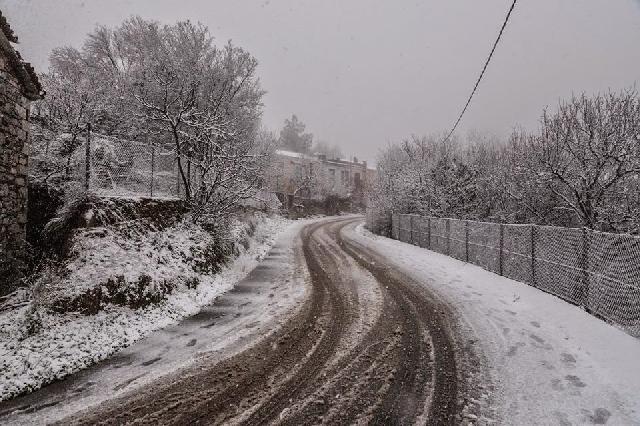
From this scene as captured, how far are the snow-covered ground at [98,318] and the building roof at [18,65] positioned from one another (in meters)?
3.61

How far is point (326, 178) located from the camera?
2272 inches

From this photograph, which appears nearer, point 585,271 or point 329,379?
point 329,379

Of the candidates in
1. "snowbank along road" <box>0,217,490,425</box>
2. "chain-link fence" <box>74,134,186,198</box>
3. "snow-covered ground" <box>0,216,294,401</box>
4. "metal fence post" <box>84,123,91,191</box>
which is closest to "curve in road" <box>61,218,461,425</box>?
"snowbank along road" <box>0,217,490,425</box>

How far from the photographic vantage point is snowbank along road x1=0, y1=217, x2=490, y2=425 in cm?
366

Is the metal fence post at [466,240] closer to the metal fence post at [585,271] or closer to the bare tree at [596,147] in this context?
the bare tree at [596,147]

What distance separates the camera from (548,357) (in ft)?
16.6

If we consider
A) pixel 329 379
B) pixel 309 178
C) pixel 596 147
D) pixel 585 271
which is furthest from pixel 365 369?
pixel 309 178

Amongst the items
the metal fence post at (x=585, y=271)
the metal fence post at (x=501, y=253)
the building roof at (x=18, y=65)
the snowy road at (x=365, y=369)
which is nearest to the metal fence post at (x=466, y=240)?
the metal fence post at (x=501, y=253)

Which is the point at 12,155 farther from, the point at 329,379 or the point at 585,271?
the point at 585,271

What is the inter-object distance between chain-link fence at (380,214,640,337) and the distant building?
109 feet

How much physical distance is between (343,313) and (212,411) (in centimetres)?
372

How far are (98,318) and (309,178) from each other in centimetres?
4566

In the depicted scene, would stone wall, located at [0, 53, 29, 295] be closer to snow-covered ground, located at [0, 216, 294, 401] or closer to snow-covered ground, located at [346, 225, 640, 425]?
snow-covered ground, located at [0, 216, 294, 401]

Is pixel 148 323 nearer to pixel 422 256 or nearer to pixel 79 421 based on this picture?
pixel 79 421
